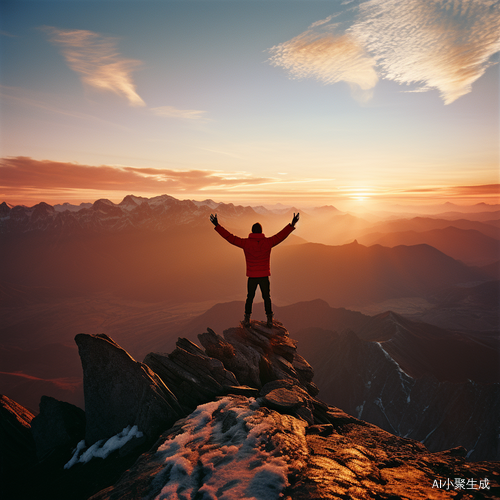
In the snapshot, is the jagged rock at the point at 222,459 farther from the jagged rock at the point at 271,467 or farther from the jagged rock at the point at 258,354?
the jagged rock at the point at 258,354

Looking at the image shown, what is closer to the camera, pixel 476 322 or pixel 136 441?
pixel 136 441

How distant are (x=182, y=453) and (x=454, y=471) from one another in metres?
8.83

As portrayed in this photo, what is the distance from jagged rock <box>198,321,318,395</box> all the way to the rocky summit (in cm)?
11

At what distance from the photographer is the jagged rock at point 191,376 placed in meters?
12.0

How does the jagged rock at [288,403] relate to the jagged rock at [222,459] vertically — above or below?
below

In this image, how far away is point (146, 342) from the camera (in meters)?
169

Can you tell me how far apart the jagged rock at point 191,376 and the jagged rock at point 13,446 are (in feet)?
24.5

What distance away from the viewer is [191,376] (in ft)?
41.7

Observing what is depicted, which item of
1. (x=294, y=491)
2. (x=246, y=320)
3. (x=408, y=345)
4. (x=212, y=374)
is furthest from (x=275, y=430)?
(x=408, y=345)

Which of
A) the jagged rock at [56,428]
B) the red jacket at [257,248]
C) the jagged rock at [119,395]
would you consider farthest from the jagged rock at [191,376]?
the jagged rock at [56,428]

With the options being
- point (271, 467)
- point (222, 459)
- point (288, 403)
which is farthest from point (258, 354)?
point (271, 467)

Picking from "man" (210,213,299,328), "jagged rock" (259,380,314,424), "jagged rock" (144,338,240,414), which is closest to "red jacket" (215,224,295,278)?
"man" (210,213,299,328)

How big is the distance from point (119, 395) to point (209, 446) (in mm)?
6091

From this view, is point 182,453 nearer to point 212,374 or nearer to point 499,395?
point 212,374
